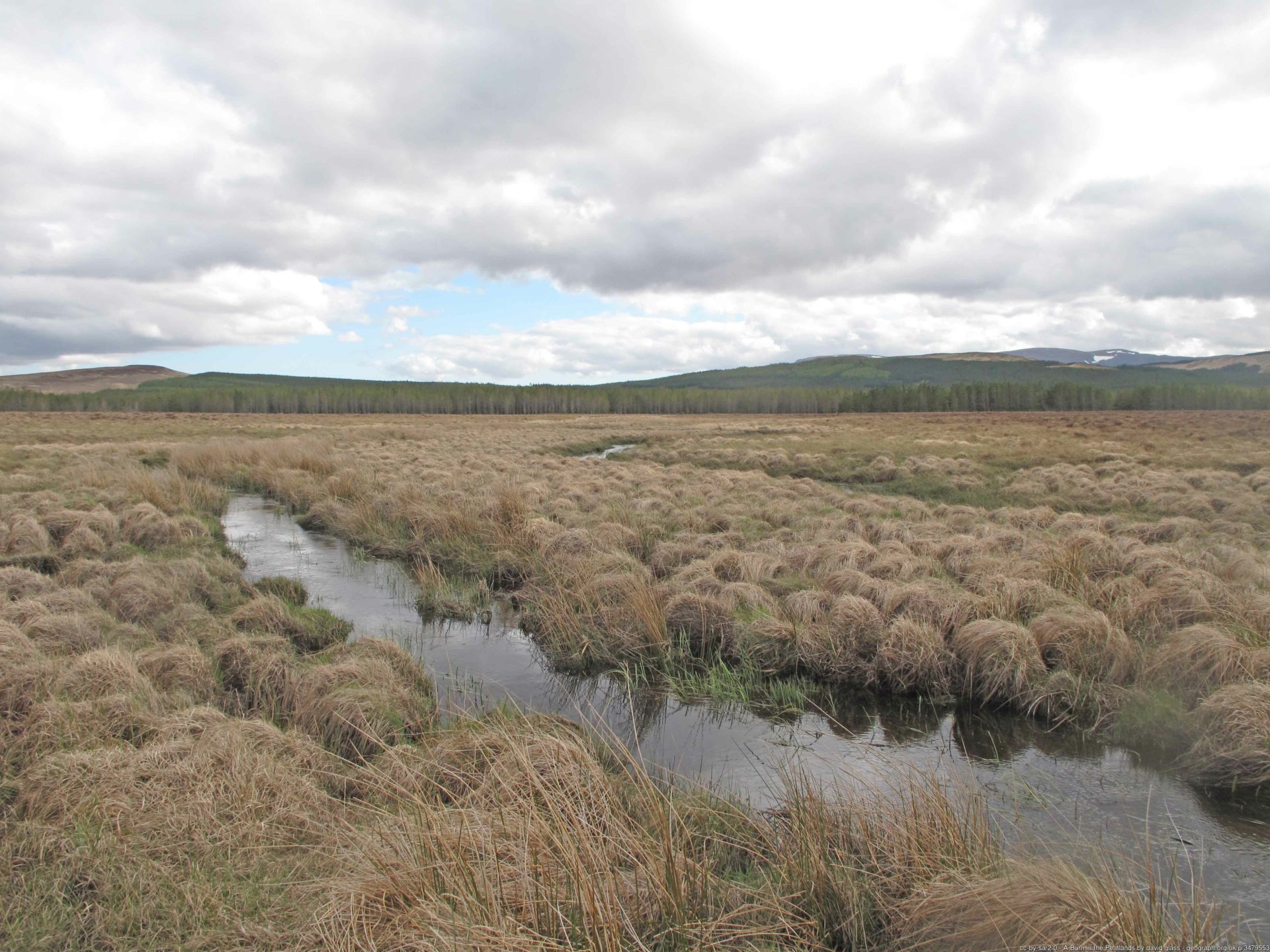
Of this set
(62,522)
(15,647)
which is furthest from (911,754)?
(62,522)

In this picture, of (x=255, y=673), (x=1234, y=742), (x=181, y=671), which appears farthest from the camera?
(x=255, y=673)

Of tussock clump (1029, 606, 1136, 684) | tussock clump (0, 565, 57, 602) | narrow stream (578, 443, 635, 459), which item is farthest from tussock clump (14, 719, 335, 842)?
narrow stream (578, 443, 635, 459)

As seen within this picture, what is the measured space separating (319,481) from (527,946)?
19.6 m

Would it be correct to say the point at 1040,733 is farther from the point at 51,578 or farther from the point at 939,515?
the point at 51,578

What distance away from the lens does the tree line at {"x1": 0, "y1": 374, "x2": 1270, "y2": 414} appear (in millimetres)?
102188

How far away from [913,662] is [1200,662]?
2.48 m

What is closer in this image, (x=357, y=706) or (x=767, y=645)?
(x=357, y=706)

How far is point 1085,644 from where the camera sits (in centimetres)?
701

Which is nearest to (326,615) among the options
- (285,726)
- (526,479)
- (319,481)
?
(285,726)

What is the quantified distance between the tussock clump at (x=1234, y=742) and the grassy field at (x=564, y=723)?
0.10 feet

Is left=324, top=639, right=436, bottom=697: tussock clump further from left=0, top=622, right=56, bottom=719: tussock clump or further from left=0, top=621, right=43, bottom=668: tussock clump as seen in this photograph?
left=0, top=621, right=43, bottom=668: tussock clump

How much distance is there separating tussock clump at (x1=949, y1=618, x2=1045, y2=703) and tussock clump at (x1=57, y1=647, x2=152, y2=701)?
7.69m

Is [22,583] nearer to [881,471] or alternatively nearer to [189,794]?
[189,794]

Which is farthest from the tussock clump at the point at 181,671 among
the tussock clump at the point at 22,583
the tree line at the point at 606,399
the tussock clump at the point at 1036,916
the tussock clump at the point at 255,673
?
the tree line at the point at 606,399
